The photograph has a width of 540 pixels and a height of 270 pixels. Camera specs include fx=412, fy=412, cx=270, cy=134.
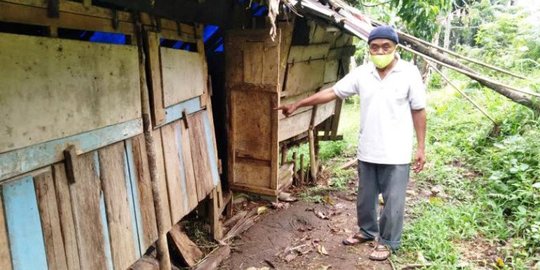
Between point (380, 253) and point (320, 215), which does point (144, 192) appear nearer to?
point (380, 253)

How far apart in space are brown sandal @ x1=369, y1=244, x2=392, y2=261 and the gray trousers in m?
0.05

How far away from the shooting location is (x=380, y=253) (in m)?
4.09

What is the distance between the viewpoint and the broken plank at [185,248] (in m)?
4.33

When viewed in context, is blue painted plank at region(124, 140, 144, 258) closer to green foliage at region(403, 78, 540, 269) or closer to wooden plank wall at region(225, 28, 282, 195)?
wooden plank wall at region(225, 28, 282, 195)

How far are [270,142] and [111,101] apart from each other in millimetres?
2558

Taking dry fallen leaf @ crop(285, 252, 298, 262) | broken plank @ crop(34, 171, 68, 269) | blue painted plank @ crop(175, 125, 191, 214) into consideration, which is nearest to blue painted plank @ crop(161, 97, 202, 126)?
blue painted plank @ crop(175, 125, 191, 214)

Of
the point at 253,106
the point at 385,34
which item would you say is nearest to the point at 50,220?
the point at 385,34

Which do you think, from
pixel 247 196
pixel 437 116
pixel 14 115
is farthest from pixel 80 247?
pixel 437 116

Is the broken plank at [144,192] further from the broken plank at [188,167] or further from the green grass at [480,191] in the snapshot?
the green grass at [480,191]

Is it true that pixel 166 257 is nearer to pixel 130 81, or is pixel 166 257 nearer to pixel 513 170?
pixel 130 81

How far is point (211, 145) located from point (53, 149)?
7.97ft

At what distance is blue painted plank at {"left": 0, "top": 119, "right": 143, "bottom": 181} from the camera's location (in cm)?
202

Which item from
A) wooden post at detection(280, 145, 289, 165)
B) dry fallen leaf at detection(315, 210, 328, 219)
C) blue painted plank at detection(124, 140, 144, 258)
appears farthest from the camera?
wooden post at detection(280, 145, 289, 165)

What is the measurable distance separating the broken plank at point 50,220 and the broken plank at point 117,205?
433mm
